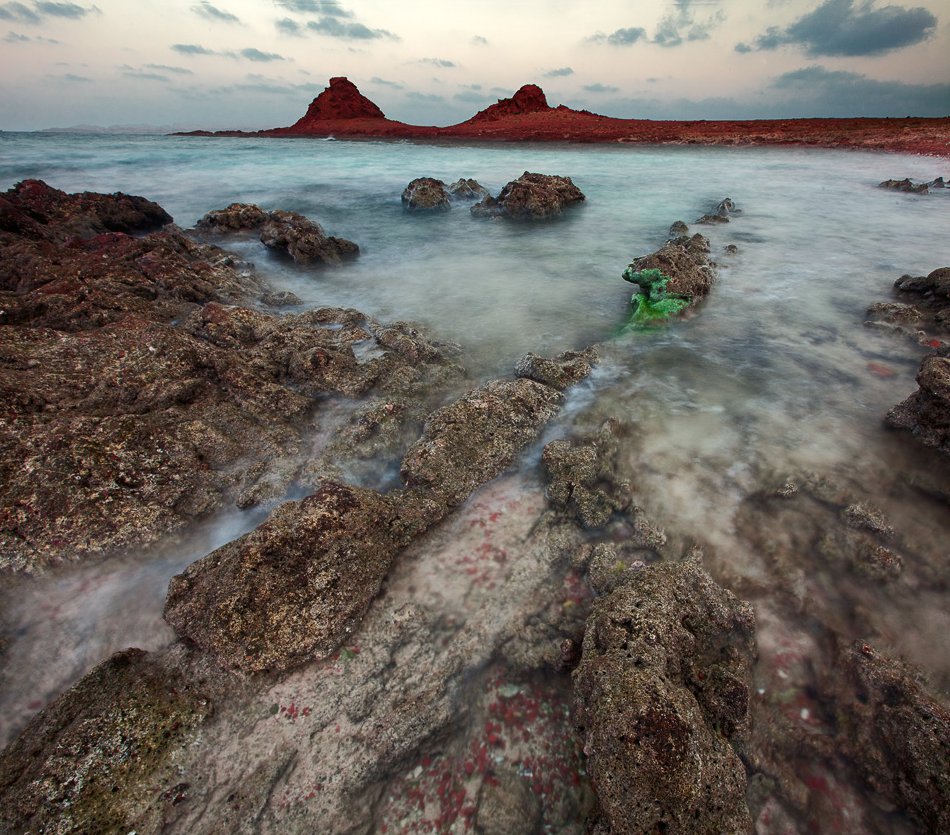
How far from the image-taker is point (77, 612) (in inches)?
125

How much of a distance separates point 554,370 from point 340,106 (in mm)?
97057

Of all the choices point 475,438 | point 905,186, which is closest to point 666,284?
point 475,438

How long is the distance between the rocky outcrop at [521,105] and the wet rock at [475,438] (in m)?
79.3

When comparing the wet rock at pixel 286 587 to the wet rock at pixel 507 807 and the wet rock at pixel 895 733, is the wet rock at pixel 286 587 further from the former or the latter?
the wet rock at pixel 895 733

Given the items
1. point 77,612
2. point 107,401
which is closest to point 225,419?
point 107,401

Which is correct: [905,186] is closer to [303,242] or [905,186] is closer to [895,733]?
[303,242]

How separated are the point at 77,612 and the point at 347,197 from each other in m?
19.4

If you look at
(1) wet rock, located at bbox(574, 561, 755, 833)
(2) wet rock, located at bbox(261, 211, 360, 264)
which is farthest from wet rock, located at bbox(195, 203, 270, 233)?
(1) wet rock, located at bbox(574, 561, 755, 833)

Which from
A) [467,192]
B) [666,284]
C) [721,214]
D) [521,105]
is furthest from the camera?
[521,105]

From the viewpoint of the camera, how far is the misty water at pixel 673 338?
3.20 metres

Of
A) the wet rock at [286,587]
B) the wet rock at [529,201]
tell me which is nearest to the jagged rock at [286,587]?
the wet rock at [286,587]

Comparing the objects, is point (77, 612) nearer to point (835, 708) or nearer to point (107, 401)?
point (107, 401)

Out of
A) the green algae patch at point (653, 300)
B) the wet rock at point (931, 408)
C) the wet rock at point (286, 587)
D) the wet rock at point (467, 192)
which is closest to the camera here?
the wet rock at point (286, 587)

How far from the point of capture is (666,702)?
2154 mm
